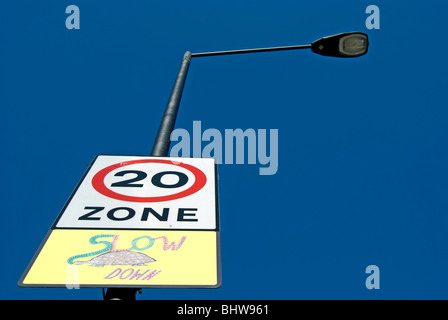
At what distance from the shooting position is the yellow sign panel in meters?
1.76

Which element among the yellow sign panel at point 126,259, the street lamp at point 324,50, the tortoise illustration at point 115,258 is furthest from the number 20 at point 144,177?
the street lamp at point 324,50

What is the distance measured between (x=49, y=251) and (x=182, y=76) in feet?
8.79

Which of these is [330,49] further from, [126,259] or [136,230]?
[126,259]

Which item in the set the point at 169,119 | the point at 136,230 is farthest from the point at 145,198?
the point at 169,119

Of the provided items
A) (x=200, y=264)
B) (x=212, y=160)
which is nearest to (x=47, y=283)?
(x=200, y=264)

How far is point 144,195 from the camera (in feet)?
8.40

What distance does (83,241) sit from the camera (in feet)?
6.73

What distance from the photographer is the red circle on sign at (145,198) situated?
2.52 m

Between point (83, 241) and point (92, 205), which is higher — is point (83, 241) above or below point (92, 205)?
below

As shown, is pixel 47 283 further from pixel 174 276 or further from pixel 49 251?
pixel 174 276

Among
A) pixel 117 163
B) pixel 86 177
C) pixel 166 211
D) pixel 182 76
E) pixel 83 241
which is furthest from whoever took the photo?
pixel 182 76

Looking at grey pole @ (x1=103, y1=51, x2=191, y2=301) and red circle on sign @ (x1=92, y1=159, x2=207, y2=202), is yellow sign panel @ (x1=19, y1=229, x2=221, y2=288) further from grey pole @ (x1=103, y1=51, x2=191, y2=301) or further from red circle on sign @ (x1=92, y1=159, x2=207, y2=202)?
grey pole @ (x1=103, y1=51, x2=191, y2=301)

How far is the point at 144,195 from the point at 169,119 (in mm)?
1179

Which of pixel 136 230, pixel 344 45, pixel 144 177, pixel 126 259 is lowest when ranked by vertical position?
pixel 126 259
